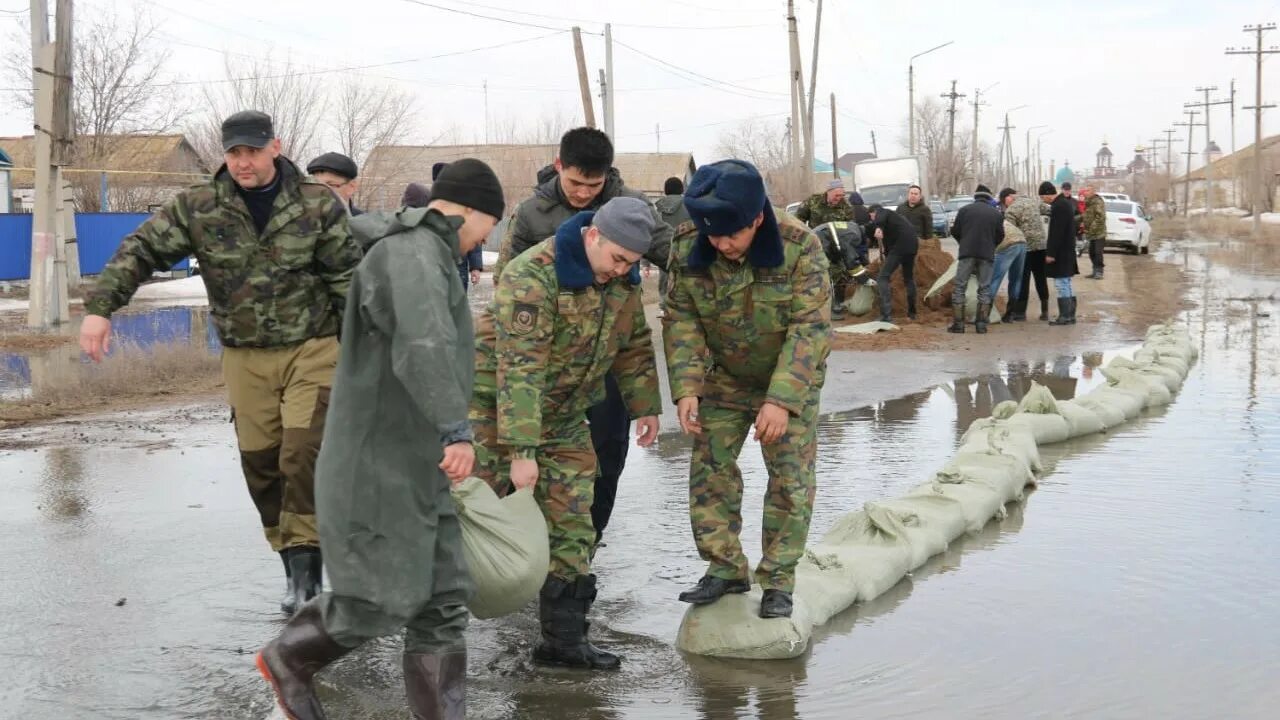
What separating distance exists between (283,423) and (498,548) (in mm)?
1291

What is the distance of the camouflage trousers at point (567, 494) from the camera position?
14.0 feet

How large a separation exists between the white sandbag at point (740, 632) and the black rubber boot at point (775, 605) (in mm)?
18

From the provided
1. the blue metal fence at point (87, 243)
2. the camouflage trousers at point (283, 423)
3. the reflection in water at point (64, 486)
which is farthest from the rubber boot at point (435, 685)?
the blue metal fence at point (87, 243)

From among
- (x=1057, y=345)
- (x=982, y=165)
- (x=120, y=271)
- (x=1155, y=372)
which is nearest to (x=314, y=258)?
(x=120, y=271)

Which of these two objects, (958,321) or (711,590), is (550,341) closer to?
(711,590)

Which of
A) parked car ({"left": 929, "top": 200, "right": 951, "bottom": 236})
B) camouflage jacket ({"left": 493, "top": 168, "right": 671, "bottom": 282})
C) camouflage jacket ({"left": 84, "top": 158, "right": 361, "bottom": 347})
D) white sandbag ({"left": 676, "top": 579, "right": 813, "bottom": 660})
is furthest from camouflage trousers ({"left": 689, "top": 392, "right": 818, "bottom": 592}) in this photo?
parked car ({"left": 929, "top": 200, "right": 951, "bottom": 236})

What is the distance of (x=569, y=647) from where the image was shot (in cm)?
421

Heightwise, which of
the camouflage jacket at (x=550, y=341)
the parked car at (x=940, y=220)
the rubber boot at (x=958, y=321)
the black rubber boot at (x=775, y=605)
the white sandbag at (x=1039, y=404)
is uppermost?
the parked car at (x=940, y=220)

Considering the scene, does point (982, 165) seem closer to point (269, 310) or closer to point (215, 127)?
point (215, 127)

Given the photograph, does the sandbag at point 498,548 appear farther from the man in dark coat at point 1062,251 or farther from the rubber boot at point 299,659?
the man in dark coat at point 1062,251

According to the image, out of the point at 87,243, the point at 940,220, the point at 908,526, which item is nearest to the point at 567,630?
the point at 908,526

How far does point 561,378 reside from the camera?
4.29 m

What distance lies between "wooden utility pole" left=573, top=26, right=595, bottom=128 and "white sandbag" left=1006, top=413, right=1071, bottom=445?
22.0 metres

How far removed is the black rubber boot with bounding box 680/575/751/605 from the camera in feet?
14.7
